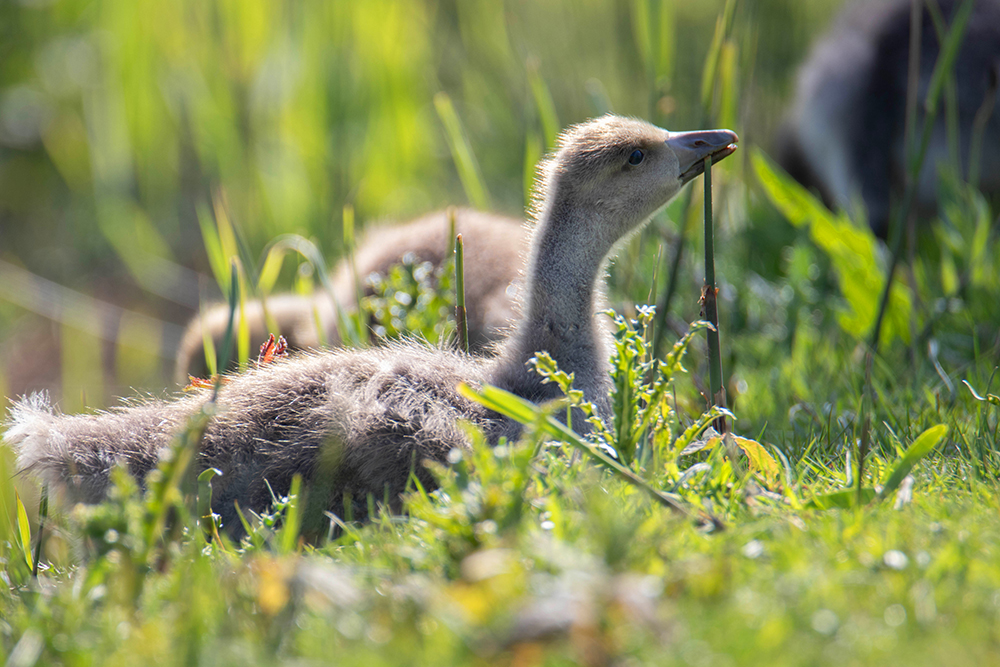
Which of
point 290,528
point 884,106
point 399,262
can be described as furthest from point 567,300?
point 884,106

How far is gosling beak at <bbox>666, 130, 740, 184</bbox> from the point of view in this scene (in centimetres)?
235

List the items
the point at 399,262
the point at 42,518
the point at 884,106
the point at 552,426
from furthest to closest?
the point at 884,106
the point at 399,262
the point at 42,518
the point at 552,426

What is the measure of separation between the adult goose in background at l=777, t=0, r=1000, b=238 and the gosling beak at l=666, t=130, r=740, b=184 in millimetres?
1964

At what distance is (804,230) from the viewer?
3.65m

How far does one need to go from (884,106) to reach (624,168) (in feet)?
7.85

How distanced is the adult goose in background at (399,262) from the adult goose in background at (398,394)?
61 centimetres

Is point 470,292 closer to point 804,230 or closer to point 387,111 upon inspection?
point 804,230

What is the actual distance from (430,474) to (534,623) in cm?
95

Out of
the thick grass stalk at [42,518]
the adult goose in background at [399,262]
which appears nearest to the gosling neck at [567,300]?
the adult goose in background at [399,262]

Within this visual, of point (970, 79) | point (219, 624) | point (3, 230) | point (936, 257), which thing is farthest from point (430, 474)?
point (3, 230)

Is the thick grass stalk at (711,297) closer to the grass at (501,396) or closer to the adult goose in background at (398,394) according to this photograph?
the grass at (501,396)

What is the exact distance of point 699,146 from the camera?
2.39 meters

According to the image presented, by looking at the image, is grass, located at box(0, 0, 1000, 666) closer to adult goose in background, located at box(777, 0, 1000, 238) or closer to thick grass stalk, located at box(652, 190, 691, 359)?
thick grass stalk, located at box(652, 190, 691, 359)

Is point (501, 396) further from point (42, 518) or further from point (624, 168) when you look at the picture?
point (42, 518)
